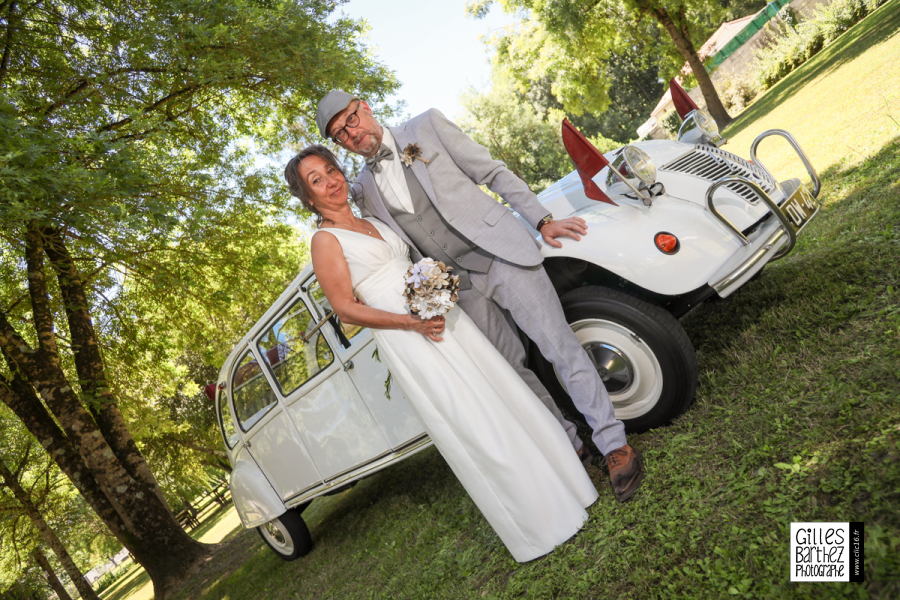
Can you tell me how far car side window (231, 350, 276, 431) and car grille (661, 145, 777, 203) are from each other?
366 centimetres

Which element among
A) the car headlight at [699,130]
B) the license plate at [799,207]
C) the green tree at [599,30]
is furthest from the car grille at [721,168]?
the green tree at [599,30]

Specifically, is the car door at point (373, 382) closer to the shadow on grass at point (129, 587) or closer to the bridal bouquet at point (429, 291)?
the bridal bouquet at point (429, 291)

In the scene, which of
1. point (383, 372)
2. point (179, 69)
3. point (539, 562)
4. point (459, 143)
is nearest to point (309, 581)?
point (383, 372)

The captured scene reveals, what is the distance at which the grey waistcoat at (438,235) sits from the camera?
10.4 feet

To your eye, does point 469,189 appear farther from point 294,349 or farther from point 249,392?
point 249,392

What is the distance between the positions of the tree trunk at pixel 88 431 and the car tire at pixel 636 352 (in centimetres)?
648

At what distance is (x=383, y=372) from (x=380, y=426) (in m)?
0.42

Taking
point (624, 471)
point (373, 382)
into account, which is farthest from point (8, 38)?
point (624, 471)

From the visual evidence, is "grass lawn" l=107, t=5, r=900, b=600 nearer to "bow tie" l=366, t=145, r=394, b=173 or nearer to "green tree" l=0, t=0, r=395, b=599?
"bow tie" l=366, t=145, r=394, b=173

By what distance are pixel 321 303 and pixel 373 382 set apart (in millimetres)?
728

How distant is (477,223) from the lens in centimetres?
312

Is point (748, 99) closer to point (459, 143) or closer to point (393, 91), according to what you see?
point (393, 91)

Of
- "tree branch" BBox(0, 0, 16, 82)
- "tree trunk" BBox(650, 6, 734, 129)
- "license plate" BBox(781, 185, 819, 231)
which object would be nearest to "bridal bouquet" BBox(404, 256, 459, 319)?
"license plate" BBox(781, 185, 819, 231)

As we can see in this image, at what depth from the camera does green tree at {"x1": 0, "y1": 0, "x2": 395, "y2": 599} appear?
6969mm
